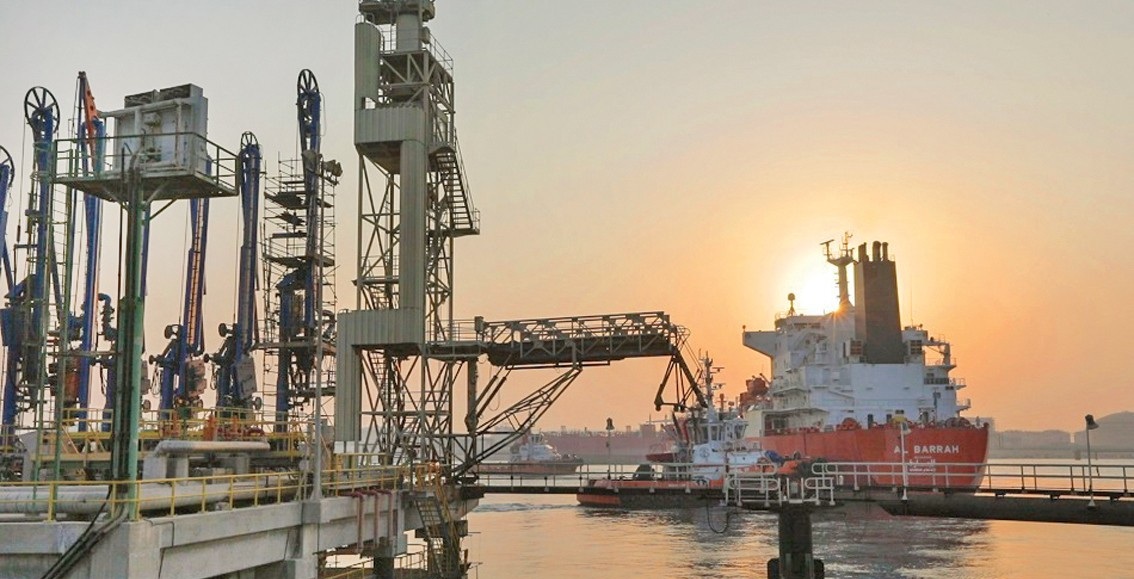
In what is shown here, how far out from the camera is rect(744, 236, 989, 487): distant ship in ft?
230

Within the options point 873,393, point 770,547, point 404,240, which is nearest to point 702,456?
point 873,393

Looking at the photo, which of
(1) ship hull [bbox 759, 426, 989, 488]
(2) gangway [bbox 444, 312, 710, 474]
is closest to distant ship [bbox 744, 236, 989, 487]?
(1) ship hull [bbox 759, 426, 989, 488]

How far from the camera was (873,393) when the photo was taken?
8019 cm

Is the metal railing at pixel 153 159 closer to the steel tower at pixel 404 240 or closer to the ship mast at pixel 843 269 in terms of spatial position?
the steel tower at pixel 404 240

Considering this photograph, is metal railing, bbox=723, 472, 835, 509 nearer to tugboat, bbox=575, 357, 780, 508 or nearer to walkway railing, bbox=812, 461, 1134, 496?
walkway railing, bbox=812, 461, 1134, 496

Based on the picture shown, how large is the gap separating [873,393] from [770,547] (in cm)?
2567

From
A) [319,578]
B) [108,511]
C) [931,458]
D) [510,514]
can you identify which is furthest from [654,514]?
[108,511]

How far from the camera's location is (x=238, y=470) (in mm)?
29609

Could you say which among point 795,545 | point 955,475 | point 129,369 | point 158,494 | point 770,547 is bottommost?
point 770,547

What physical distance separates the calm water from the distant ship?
5.23 metres

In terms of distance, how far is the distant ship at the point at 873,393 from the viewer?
7019 cm

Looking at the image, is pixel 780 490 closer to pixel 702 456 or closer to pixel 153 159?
pixel 153 159

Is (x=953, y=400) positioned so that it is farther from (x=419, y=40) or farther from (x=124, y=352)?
(x=124, y=352)

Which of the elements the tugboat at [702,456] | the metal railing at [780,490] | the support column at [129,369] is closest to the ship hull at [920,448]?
the tugboat at [702,456]
